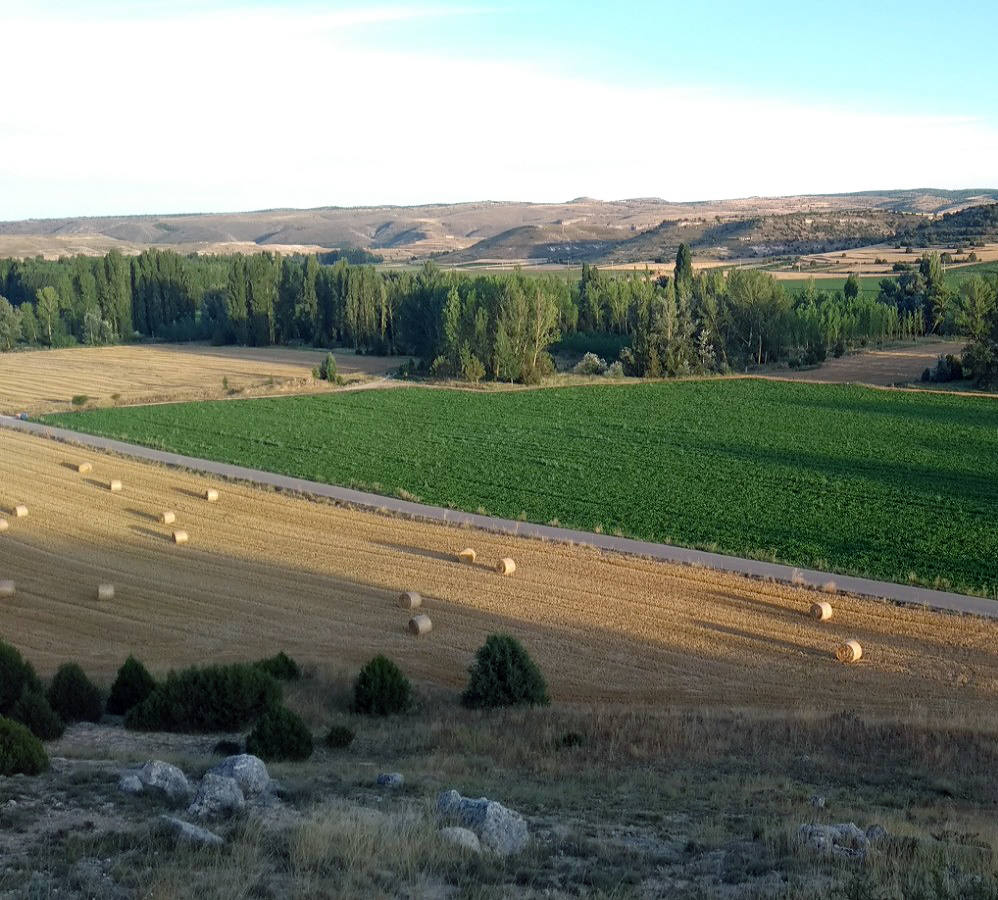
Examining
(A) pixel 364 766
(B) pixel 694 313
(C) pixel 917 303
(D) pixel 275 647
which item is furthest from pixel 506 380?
(A) pixel 364 766

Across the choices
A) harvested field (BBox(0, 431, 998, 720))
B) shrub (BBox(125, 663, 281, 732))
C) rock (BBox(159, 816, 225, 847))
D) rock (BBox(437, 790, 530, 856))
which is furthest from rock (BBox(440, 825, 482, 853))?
harvested field (BBox(0, 431, 998, 720))

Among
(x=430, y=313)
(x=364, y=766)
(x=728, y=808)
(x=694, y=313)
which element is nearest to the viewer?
(x=728, y=808)

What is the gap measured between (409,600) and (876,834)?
14.0m

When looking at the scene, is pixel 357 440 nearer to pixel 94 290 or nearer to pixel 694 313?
pixel 694 313

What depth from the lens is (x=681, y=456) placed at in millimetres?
37844

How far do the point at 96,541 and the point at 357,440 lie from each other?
648 inches

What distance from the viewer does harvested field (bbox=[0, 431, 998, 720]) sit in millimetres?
18328

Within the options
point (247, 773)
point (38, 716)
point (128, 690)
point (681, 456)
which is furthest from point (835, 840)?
point (681, 456)

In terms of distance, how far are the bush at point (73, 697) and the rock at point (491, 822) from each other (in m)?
7.95

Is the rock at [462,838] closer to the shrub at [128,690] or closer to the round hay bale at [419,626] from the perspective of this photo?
the shrub at [128,690]

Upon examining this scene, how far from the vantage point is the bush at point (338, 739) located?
14.1 m

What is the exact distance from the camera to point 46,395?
62906 mm

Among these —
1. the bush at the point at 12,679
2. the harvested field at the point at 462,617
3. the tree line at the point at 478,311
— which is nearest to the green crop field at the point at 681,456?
the harvested field at the point at 462,617

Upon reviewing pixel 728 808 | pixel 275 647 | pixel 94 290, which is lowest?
pixel 275 647
